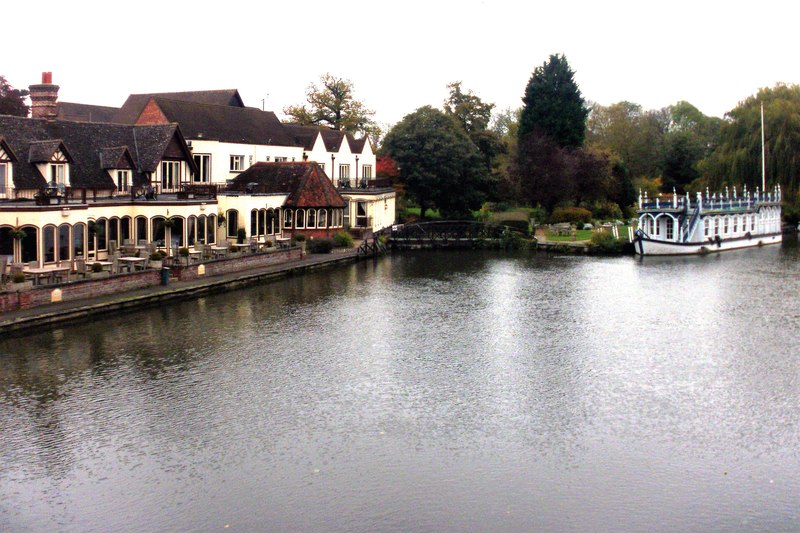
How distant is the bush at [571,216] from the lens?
6594 cm

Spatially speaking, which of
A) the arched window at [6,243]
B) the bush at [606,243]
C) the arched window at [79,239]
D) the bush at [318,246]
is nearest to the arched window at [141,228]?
the arched window at [79,239]

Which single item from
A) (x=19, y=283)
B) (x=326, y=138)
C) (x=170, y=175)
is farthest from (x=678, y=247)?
(x=19, y=283)

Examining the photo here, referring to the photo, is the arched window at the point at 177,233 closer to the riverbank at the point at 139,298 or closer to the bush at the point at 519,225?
the riverbank at the point at 139,298

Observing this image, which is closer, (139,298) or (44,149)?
(139,298)

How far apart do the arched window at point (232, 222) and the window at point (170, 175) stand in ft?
10.1

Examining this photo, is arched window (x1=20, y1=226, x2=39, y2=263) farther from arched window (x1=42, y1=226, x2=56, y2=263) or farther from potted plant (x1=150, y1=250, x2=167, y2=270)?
potted plant (x1=150, y1=250, x2=167, y2=270)

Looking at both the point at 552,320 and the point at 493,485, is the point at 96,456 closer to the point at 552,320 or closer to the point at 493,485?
the point at 493,485

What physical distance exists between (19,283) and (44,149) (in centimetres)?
954

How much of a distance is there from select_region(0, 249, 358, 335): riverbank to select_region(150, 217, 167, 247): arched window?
308 cm

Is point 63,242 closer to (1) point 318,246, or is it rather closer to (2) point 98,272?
(2) point 98,272

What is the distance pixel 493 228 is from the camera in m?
59.7

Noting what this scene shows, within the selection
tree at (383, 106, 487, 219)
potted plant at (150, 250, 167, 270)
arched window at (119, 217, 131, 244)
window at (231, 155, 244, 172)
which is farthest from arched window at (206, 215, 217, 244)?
tree at (383, 106, 487, 219)

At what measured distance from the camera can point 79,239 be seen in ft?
107

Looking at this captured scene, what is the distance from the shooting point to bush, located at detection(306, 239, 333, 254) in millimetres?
48250
